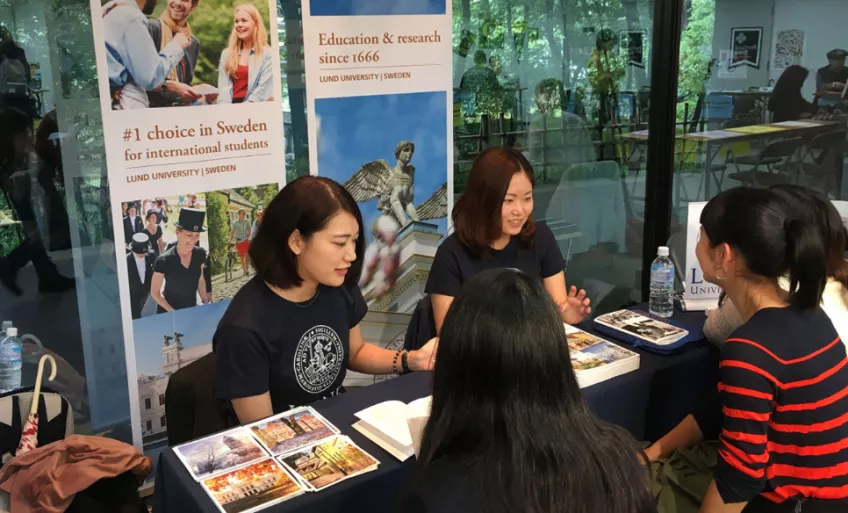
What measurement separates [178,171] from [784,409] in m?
1.94

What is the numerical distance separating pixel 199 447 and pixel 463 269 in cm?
115

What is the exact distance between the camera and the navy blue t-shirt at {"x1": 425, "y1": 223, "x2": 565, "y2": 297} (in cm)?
244

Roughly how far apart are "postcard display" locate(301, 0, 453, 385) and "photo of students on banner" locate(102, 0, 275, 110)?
223mm

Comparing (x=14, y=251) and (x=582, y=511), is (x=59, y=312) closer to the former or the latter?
(x=14, y=251)

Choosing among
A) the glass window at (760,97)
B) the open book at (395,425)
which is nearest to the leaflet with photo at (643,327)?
the open book at (395,425)

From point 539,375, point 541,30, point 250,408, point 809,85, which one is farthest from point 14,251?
point 809,85

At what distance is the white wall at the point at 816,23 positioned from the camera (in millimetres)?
3654

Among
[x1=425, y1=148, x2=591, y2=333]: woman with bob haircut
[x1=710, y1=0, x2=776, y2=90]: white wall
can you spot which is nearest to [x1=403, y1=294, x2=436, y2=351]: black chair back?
[x1=425, y1=148, x2=591, y2=333]: woman with bob haircut

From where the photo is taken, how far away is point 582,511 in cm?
103

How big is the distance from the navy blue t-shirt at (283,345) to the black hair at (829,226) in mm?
1260

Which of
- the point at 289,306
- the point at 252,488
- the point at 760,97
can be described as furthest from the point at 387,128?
the point at 760,97

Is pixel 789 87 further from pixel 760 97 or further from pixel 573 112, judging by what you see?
pixel 573 112

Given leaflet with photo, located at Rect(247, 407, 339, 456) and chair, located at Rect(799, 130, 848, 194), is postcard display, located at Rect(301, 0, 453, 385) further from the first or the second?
chair, located at Rect(799, 130, 848, 194)

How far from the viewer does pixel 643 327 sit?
2.31 metres
